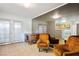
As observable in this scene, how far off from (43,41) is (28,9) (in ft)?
3.81

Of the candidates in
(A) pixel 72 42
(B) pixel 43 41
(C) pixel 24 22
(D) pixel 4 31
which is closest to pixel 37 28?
(C) pixel 24 22

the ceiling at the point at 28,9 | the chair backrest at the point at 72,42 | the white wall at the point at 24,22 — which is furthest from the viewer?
the white wall at the point at 24,22

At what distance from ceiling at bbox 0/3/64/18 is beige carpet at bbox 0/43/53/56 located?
903 millimetres

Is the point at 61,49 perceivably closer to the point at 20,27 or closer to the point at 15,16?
the point at 20,27

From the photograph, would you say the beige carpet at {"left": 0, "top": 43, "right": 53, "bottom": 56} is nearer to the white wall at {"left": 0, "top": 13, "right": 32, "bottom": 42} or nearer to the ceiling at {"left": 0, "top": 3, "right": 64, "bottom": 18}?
the white wall at {"left": 0, "top": 13, "right": 32, "bottom": 42}

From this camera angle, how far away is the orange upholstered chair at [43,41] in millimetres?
3188

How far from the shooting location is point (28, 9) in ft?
9.68

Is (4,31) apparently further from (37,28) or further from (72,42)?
(72,42)

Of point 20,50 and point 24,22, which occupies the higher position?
point 24,22

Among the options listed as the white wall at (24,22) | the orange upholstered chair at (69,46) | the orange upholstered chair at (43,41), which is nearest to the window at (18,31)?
the white wall at (24,22)

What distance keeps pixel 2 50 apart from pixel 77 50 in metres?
2.00

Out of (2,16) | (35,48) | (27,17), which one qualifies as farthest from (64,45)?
(2,16)

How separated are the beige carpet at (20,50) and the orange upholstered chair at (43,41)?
19cm

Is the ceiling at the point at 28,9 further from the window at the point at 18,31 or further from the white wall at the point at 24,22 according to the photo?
the window at the point at 18,31
